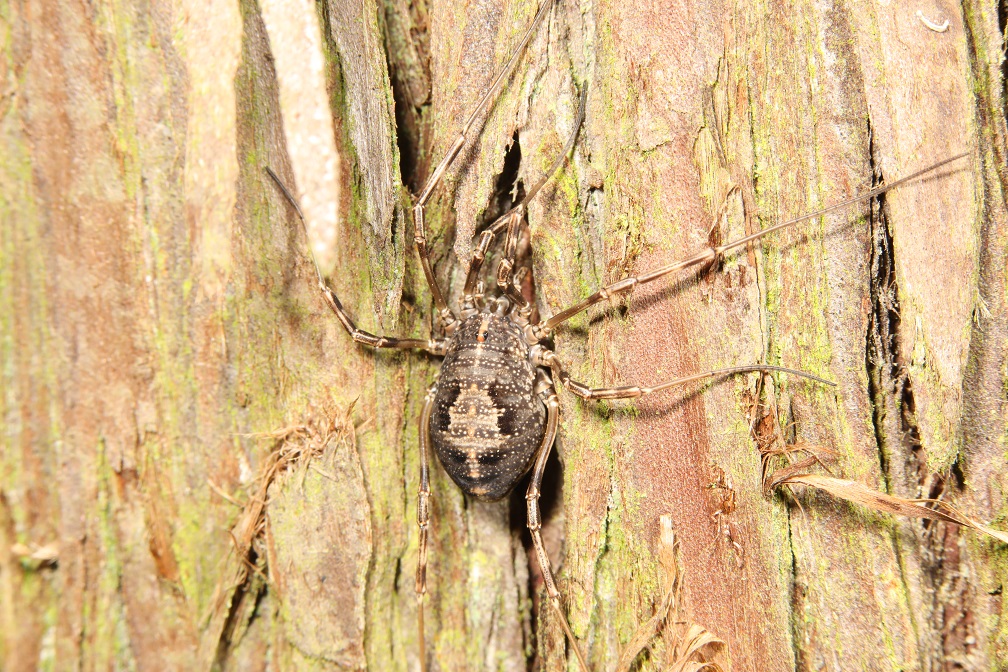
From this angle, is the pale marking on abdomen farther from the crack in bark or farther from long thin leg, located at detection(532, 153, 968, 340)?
the crack in bark

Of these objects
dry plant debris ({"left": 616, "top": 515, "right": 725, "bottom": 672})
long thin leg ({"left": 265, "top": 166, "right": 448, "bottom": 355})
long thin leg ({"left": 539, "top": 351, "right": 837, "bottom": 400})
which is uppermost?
long thin leg ({"left": 265, "top": 166, "right": 448, "bottom": 355})

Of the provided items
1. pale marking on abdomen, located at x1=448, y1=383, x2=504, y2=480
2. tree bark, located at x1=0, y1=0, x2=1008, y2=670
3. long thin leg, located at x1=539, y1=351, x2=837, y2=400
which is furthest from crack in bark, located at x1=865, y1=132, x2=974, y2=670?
pale marking on abdomen, located at x1=448, y1=383, x2=504, y2=480

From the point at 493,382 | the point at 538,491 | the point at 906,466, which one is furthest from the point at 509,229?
the point at 906,466

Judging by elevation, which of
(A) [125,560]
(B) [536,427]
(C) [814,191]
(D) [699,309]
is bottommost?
(A) [125,560]

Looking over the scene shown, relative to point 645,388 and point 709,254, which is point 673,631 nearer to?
point 645,388

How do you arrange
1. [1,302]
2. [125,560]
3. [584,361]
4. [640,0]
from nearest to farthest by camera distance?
[1,302] < [125,560] < [640,0] < [584,361]

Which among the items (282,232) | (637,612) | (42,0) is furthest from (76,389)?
(637,612)

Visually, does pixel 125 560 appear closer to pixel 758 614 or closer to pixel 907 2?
pixel 758 614
